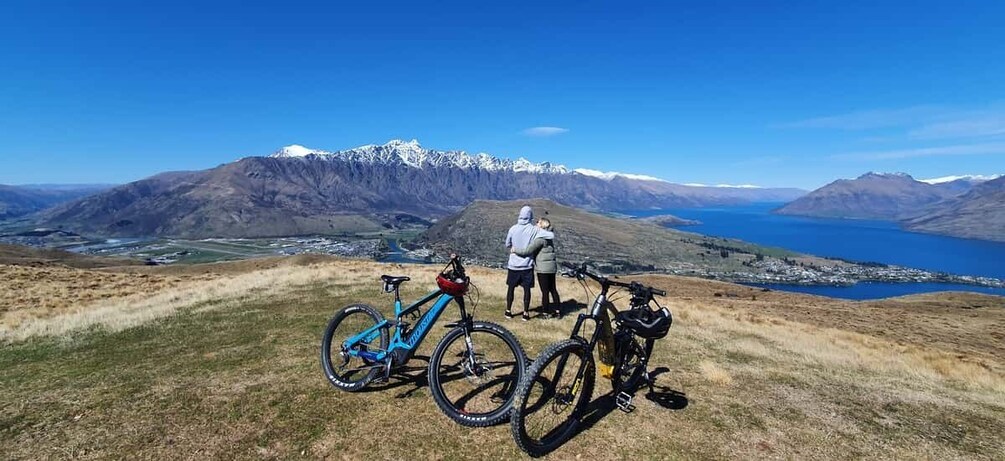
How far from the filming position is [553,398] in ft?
22.1

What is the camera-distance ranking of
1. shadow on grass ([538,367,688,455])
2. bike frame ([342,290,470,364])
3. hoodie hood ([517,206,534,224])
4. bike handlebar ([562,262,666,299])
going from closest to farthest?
bike handlebar ([562,262,666,299])
shadow on grass ([538,367,688,455])
bike frame ([342,290,470,364])
hoodie hood ([517,206,534,224])

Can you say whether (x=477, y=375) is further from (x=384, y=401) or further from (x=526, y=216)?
(x=526, y=216)

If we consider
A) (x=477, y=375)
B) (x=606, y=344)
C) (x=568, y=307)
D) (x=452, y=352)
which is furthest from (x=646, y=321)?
(x=568, y=307)

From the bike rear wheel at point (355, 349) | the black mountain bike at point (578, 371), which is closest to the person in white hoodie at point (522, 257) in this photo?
the black mountain bike at point (578, 371)

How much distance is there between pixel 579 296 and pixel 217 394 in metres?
15.4

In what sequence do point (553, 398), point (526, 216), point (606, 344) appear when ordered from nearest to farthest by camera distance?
point (553, 398) < point (606, 344) < point (526, 216)

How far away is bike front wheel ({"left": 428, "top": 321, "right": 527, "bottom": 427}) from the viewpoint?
272 inches

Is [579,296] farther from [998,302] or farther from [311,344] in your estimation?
[998,302]

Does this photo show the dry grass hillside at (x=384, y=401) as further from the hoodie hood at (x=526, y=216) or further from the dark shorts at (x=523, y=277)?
the hoodie hood at (x=526, y=216)

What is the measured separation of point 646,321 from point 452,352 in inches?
156

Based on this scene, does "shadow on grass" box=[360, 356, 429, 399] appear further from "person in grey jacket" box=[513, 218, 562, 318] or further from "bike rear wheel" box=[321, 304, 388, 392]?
"person in grey jacket" box=[513, 218, 562, 318]

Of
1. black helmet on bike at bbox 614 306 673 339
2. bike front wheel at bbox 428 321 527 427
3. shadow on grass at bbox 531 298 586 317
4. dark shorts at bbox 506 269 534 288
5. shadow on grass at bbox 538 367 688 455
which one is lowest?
shadow on grass at bbox 531 298 586 317

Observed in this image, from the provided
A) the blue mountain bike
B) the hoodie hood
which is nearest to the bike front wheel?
the blue mountain bike

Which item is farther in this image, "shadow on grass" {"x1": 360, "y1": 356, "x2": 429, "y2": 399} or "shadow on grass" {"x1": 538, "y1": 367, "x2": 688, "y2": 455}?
"shadow on grass" {"x1": 360, "y1": 356, "x2": 429, "y2": 399}
